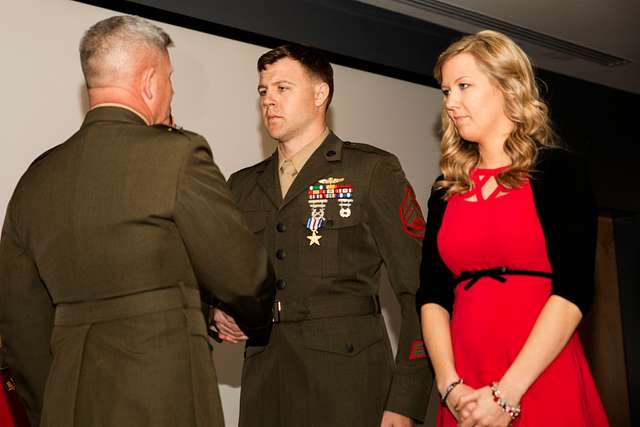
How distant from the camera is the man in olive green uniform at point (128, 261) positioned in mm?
2039

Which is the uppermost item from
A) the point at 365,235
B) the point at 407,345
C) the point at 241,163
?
the point at 241,163

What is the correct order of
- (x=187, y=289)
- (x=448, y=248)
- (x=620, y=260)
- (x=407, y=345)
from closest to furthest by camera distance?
1. (x=187, y=289)
2. (x=448, y=248)
3. (x=407, y=345)
4. (x=620, y=260)

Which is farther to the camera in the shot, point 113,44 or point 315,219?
point 315,219

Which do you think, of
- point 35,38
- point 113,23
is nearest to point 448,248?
point 113,23

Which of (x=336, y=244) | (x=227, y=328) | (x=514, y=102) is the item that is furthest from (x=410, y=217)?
(x=227, y=328)

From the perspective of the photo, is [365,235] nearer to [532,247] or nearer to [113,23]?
[532,247]

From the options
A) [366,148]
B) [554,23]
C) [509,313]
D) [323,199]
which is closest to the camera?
[509,313]

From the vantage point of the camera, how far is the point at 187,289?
83.2 inches

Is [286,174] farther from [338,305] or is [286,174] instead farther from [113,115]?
[113,115]

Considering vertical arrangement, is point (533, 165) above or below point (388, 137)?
below

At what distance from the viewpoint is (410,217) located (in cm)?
286

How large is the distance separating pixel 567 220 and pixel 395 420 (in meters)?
0.85

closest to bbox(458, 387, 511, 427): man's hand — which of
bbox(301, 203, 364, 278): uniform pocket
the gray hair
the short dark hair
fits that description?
bbox(301, 203, 364, 278): uniform pocket

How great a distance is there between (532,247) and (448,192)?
34cm
